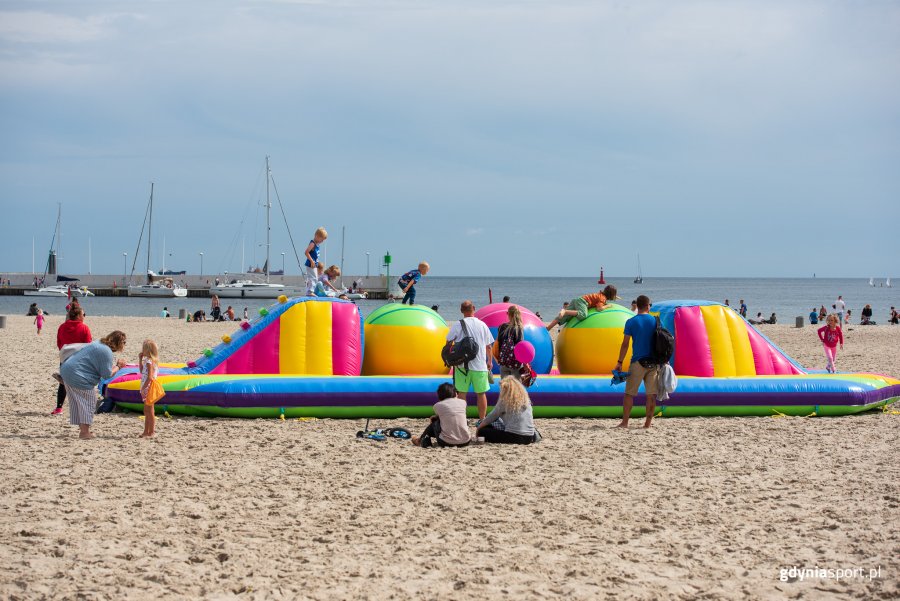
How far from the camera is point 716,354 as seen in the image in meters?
10.5

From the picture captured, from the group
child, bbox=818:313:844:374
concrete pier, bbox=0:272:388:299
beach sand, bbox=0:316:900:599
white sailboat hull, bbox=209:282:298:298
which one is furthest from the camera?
concrete pier, bbox=0:272:388:299

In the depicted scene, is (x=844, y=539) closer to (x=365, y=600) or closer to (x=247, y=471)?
(x=365, y=600)

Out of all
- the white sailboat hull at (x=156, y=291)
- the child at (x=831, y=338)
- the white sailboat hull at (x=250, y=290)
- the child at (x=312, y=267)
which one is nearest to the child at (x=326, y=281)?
the child at (x=312, y=267)

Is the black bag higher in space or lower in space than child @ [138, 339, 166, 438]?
higher

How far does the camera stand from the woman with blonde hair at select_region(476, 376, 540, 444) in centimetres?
816

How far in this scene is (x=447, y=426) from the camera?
806cm

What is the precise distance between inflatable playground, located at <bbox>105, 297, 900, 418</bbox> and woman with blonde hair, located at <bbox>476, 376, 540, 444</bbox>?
1.48 m

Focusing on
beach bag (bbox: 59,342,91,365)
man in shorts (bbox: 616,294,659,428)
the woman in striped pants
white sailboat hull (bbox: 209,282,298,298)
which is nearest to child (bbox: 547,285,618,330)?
man in shorts (bbox: 616,294,659,428)

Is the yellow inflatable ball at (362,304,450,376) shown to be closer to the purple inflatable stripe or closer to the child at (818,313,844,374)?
the purple inflatable stripe

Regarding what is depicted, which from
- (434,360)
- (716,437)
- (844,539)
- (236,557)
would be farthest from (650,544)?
(434,360)

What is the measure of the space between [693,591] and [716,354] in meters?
6.42

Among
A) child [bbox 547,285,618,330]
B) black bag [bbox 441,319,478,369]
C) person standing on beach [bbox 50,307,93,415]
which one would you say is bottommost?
black bag [bbox 441,319,478,369]

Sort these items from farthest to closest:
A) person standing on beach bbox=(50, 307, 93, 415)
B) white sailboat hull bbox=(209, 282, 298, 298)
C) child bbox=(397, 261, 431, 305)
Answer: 1. white sailboat hull bbox=(209, 282, 298, 298)
2. child bbox=(397, 261, 431, 305)
3. person standing on beach bbox=(50, 307, 93, 415)

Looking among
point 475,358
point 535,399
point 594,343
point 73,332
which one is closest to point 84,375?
point 73,332
